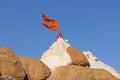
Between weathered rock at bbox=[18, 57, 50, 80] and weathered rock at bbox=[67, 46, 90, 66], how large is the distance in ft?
12.2

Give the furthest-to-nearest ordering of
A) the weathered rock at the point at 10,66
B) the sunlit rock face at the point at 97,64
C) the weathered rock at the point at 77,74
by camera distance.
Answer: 1. the sunlit rock face at the point at 97,64
2. the weathered rock at the point at 77,74
3. the weathered rock at the point at 10,66

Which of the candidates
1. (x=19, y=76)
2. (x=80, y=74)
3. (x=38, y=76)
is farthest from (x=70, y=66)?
(x=19, y=76)

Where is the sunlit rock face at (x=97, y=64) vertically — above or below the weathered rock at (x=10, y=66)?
above

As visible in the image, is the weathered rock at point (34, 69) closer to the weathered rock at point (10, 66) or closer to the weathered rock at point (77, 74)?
the weathered rock at point (77, 74)

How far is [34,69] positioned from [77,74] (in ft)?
12.0

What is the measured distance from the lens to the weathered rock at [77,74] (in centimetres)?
3172

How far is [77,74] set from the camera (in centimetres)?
3178

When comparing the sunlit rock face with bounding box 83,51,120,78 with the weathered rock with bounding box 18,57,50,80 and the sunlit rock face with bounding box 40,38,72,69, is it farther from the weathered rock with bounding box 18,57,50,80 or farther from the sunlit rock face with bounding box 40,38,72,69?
the weathered rock with bounding box 18,57,50,80

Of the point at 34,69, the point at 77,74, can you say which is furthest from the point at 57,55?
the point at 34,69

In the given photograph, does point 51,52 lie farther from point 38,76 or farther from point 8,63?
point 8,63

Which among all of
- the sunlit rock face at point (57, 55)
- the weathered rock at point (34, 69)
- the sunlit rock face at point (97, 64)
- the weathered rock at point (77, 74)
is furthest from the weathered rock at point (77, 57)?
the weathered rock at point (34, 69)

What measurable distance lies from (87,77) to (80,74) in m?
0.63

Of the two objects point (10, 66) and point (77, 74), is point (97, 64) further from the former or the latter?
point (10, 66)

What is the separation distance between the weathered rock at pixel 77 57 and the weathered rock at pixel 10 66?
21.4ft
